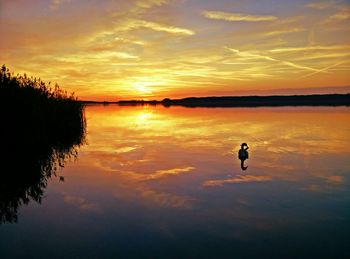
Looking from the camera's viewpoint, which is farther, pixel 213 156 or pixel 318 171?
pixel 213 156

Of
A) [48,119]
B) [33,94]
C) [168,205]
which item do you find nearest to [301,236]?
[168,205]

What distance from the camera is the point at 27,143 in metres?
14.9

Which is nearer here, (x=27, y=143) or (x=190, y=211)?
(x=190, y=211)

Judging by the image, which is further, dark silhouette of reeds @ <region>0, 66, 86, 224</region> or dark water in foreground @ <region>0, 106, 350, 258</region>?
dark silhouette of reeds @ <region>0, 66, 86, 224</region>

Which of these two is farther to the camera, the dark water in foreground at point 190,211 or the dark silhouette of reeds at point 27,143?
the dark silhouette of reeds at point 27,143

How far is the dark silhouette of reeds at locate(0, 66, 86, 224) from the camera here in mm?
9594

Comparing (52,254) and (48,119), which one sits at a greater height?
(48,119)

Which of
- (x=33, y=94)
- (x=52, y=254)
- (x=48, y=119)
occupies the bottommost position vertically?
(x=52, y=254)

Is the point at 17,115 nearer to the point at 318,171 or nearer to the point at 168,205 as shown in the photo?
the point at 168,205

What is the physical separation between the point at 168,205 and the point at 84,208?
2.16 metres

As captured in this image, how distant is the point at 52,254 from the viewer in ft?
19.4

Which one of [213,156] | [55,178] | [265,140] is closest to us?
[55,178]

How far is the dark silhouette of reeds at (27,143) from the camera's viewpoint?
9.59m

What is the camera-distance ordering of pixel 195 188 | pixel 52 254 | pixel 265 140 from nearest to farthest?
pixel 52 254, pixel 195 188, pixel 265 140
